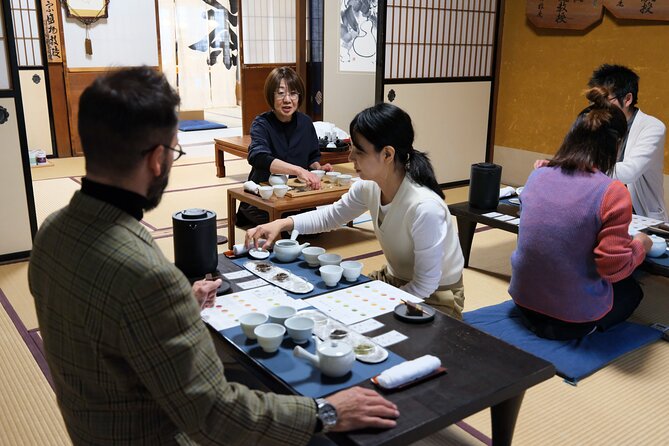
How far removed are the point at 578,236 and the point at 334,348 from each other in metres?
1.31

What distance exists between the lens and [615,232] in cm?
221

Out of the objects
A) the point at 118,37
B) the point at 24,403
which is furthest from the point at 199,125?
the point at 24,403

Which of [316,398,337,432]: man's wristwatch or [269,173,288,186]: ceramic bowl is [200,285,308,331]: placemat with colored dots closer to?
[316,398,337,432]: man's wristwatch

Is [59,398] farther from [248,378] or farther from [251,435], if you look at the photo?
[248,378]

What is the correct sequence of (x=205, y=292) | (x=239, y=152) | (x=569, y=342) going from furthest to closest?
1. (x=239, y=152)
2. (x=569, y=342)
3. (x=205, y=292)

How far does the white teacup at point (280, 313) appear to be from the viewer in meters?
1.56

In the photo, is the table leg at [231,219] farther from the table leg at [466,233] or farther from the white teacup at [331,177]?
the table leg at [466,233]

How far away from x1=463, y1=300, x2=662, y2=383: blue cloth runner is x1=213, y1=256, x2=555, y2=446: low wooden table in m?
0.84

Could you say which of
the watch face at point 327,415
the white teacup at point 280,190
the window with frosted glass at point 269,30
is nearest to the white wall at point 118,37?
the window with frosted glass at point 269,30

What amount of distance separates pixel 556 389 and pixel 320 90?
5.46 meters

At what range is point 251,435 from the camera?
3.55 ft

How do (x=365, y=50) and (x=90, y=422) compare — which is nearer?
(x=90, y=422)

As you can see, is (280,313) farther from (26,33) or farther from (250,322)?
(26,33)

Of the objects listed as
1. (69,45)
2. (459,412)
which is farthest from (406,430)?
(69,45)
